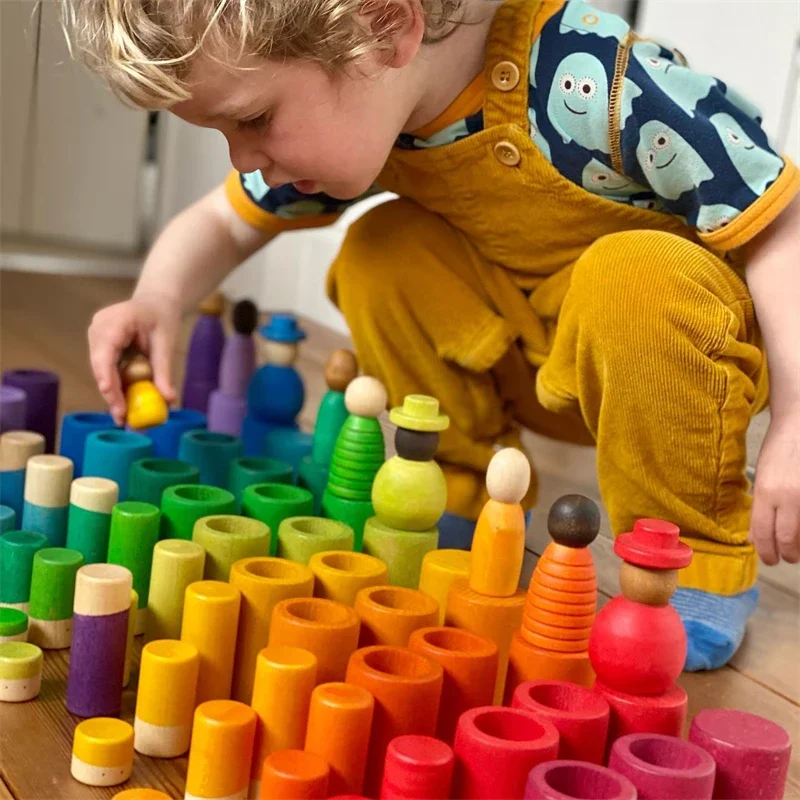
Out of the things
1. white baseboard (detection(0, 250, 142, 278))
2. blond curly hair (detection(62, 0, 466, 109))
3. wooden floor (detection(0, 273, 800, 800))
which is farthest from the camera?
white baseboard (detection(0, 250, 142, 278))

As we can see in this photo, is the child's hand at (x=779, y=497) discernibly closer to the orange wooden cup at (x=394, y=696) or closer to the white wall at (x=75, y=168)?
the orange wooden cup at (x=394, y=696)

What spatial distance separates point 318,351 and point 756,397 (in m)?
1.06

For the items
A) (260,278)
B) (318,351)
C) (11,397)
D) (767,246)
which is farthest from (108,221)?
(767,246)

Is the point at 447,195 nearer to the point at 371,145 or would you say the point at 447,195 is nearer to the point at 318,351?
the point at 371,145

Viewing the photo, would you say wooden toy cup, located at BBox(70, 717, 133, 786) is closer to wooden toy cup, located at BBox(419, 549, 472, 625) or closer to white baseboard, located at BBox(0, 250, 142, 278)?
wooden toy cup, located at BBox(419, 549, 472, 625)

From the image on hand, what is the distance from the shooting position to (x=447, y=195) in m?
1.05

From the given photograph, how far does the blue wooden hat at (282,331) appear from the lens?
1.17 meters

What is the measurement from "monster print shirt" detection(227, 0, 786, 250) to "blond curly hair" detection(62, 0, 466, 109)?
0.18 metres

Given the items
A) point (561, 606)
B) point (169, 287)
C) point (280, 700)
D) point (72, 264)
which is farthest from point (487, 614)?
point (72, 264)

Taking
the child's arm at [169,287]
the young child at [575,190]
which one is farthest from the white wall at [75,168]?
the young child at [575,190]

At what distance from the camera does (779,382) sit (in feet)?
2.77

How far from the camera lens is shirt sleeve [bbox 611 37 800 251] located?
0.86 metres

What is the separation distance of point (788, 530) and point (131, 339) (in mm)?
580

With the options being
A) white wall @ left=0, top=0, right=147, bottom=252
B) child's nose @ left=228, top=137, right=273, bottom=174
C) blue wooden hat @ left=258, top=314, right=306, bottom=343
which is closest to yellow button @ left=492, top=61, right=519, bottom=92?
child's nose @ left=228, top=137, right=273, bottom=174
